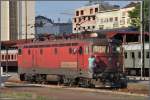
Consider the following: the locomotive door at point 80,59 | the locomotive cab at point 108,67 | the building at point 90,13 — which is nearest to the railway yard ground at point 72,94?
the locomotive cab at point 108,67

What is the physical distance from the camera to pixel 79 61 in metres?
29.7

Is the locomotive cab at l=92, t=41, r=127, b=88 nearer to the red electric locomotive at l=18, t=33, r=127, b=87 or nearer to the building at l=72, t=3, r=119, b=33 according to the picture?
the red electric locomotive at l=18, t=33, r=127, b=87

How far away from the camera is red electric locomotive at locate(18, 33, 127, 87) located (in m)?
28.7

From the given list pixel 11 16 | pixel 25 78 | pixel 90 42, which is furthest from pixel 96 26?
pixel 90 42

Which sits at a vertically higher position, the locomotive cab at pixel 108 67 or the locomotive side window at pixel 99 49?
the locomotive side window at pixel 99 49

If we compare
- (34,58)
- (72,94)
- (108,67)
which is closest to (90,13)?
(34,58)

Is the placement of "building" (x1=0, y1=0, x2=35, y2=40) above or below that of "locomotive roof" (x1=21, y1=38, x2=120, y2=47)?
above

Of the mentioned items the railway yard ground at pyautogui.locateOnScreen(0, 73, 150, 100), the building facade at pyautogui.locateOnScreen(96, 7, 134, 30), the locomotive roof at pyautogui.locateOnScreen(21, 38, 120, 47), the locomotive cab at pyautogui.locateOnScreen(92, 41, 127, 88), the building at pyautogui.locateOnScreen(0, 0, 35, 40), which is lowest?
the railway yard ground at pyautogui.locateOnScreen(0, 73, 150, 100)

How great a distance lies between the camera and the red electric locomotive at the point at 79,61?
94.0 ft

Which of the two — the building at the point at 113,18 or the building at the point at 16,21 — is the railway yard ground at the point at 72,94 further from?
the building at the point at 113,18

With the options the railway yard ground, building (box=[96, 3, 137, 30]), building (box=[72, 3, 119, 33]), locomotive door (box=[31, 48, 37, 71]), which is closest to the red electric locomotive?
locomotive door (box=[31, 48, 37, 71])

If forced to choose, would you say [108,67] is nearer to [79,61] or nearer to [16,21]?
[79,61]

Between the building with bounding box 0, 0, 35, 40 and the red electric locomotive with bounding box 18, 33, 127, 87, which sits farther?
the building with bounding box 0, 0, 35, 40

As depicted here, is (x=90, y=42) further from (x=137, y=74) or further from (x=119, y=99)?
(x=137, y=74)
